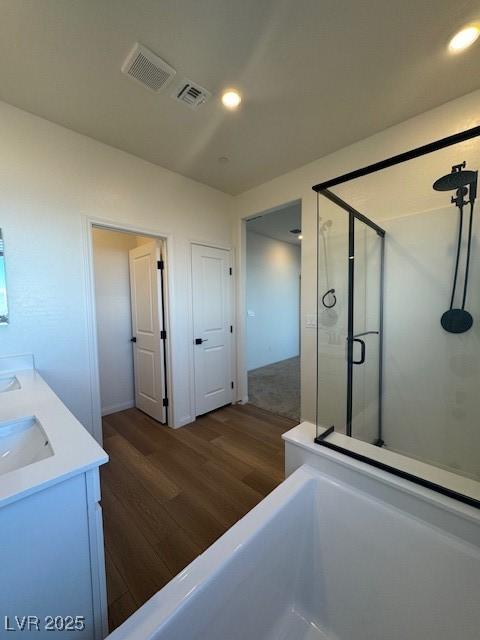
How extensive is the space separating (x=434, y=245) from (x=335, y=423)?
1.51 metres

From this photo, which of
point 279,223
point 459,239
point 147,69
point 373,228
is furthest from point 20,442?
point 279,223

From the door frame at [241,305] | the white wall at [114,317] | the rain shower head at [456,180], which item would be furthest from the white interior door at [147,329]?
the rain shower head at [456,180]

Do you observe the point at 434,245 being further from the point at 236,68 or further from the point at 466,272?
the point at 236,68

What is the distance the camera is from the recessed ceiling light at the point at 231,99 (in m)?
1.71

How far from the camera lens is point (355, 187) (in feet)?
6.55

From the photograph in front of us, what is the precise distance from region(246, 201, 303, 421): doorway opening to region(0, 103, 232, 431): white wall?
213 centimetres

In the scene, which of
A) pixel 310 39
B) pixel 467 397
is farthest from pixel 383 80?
pixel 467 397

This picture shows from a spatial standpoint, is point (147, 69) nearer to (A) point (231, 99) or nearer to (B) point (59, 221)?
(A) point (231, 99)

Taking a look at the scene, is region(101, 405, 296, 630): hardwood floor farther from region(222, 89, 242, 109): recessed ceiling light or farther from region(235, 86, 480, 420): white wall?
region(222, 89, 242, 109): recessed ceiling light

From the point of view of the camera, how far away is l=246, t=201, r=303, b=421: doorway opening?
4135 mm

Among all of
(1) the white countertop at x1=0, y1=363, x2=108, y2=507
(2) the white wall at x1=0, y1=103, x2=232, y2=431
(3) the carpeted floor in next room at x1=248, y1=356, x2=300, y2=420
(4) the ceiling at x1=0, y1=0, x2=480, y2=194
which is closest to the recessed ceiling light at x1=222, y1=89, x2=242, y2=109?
(4) the ceiling at x1=0, y1=0, x2=480, y2=194

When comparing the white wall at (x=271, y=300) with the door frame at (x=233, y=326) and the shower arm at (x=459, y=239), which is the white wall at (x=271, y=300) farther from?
the shower arm at (x=459, y=239)

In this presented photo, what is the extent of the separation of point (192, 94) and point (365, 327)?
6.96ft

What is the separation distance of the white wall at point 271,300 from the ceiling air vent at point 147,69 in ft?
10.9
